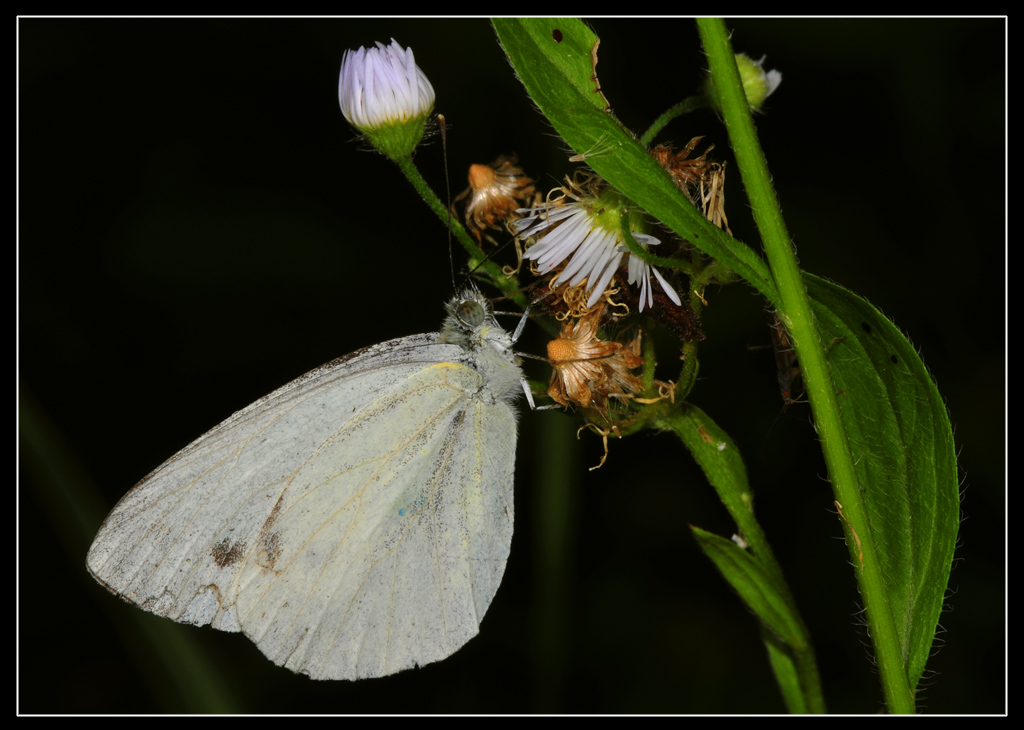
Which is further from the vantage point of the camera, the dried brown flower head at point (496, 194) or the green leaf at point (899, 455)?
the dried brown flower head at point (496, 194)

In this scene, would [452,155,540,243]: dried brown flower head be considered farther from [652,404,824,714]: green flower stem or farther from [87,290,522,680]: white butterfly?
[652,404,824,714]: green flower stem

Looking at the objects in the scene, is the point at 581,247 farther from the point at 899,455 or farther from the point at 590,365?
the point at 899,455

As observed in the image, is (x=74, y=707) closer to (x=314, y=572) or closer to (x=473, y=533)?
(x=314, y=572)

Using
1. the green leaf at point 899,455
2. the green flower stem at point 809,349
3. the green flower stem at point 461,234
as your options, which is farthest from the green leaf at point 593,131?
the green flower stem at point 461,234

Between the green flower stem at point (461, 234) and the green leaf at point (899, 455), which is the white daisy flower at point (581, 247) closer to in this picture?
the green flower stem at point (461, 234)

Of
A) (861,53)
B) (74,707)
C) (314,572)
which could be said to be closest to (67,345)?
(74,707)

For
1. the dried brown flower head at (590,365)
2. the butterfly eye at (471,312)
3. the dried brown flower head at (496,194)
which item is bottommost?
the dried brown flower head at (590,365)

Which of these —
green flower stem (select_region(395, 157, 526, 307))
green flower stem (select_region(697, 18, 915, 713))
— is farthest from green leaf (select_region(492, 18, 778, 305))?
green flower stem (select_region(395, 157, 526, 307))
